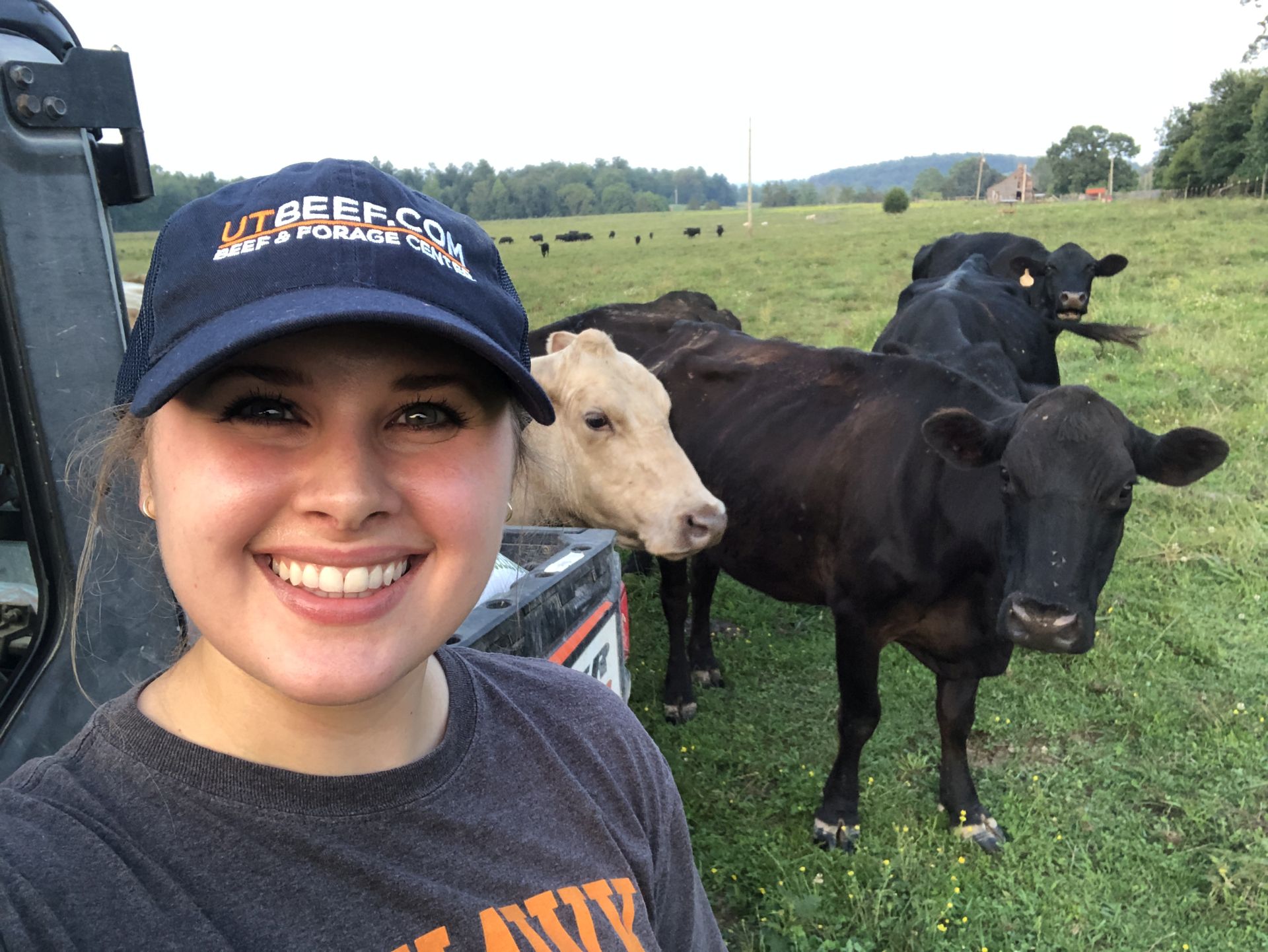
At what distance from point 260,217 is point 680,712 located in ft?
13.2

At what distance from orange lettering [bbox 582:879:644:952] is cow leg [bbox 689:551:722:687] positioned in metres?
3.85

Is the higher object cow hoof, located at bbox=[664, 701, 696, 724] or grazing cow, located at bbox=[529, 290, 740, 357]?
grazing cow, located at bbox=[529, 290, 740, 357]

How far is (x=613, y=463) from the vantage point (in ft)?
11.8

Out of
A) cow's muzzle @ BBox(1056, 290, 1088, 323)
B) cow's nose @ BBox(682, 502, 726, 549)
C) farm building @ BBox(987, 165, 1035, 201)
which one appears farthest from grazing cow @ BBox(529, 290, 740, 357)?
farm building @ BBox(987, 165, 1035, 201)

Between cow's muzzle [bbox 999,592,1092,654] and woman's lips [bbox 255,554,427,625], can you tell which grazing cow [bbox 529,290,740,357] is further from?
woman's lips [bbox 255,554,427,625]

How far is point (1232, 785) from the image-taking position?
3.65 m

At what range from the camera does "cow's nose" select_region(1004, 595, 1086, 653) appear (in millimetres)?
2895

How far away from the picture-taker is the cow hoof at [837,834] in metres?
3.52

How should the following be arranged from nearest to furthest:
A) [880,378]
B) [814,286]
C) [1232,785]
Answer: [1232,785] < [880,378] < [814,286]

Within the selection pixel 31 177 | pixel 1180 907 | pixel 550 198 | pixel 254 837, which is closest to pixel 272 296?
pixel 254 837

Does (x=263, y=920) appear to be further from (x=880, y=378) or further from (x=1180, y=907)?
(x=880, y=378)

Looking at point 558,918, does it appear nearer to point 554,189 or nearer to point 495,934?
point 495,934

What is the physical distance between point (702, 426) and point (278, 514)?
13.3 feet

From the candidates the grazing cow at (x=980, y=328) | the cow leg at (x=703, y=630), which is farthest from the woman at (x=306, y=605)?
the grazing cow at (x=980, y=328)
